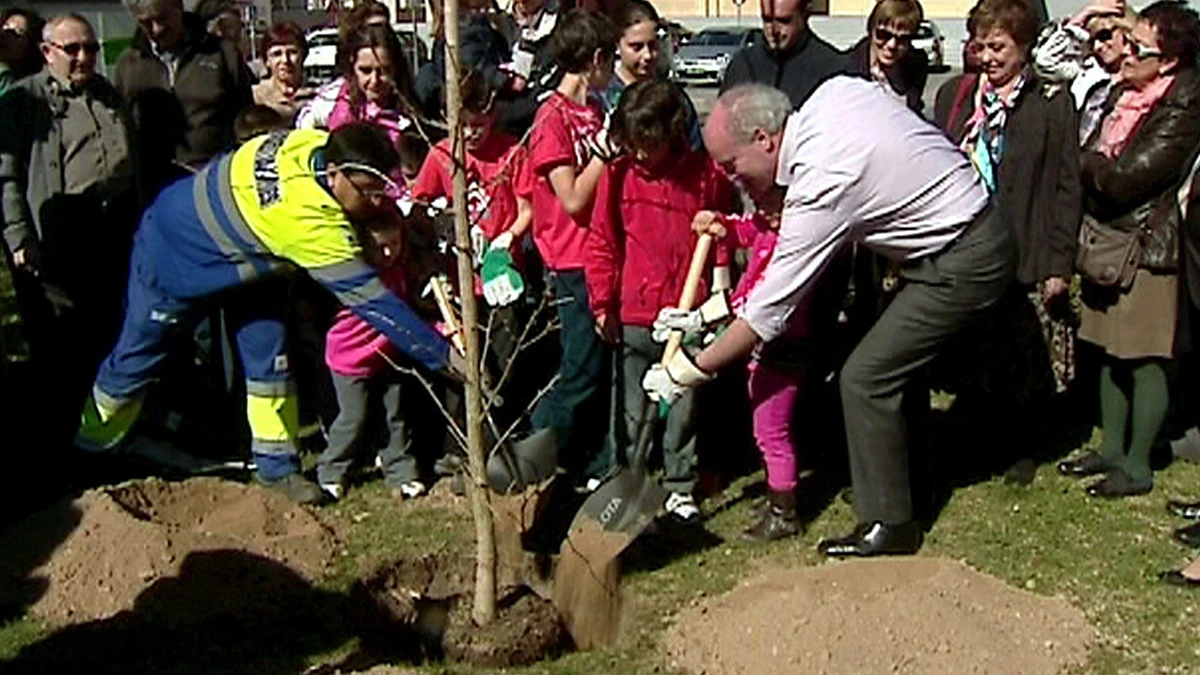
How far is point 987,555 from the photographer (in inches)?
207

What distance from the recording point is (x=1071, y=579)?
505 cm

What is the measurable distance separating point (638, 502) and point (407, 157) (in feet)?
6.66

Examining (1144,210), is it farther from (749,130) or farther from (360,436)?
(360,436)

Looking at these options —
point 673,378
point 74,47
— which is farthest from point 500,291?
point 74,47

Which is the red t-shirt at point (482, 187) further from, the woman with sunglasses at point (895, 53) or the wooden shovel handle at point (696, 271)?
the woman with sunglasses at point (895, 53)

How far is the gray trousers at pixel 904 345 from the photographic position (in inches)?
192

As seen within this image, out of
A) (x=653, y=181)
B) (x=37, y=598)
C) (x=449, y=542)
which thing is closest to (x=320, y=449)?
(x=449, y=542)

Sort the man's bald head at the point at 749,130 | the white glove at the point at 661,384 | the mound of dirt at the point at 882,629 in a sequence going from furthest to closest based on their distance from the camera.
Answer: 1. the white glove at the point at 661,384
2. the man's bald head at the point at 749,130
3. the mound of dirt at the point at 882,629

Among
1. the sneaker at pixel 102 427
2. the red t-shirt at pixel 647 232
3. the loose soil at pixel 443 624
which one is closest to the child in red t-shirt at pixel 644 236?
the red t-shirt at pixel 647 232

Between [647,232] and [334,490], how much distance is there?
1688 millimetres

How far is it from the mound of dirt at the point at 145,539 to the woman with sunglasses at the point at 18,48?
8.11ft

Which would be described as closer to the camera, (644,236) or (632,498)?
(632,498)

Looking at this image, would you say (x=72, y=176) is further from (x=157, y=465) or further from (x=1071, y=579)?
(x=1071, y=579)

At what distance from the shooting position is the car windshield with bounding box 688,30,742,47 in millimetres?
31078
